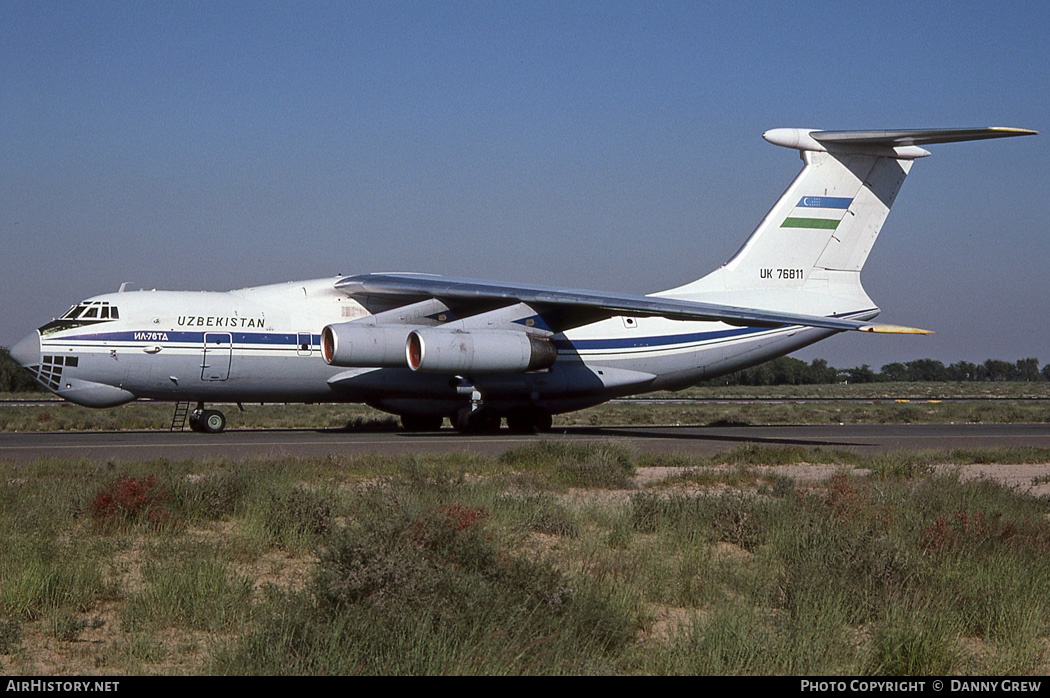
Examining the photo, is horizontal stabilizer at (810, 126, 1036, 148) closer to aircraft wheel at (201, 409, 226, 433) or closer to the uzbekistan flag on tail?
the uzbekistan flag on tail

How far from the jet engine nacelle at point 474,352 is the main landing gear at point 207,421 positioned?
4.00 meters

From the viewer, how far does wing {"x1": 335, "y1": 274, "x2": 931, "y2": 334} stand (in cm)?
1775

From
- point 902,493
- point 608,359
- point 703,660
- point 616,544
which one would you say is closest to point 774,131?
point 608,359

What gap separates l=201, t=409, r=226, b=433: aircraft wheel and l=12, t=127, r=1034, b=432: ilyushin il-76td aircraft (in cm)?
4

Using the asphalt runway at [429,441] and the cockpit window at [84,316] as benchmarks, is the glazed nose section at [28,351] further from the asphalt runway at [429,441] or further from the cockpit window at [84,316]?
the asphalt runway at [429,441]

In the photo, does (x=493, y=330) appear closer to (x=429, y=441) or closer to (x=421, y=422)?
(x=429, y=441)

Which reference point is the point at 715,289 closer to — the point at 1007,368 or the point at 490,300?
the point at 490,300

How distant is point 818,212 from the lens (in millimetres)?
21672

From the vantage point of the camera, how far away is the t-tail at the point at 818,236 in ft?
70.4

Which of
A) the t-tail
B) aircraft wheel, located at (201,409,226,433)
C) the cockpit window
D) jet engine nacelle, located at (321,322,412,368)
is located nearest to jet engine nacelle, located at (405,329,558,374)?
jet engine nacelle, located at (321,322,412,368)

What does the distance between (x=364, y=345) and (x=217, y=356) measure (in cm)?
275

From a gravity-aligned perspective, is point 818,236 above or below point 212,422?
above

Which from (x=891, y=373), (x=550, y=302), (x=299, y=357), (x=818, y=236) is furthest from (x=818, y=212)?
(x=891, y=373)
